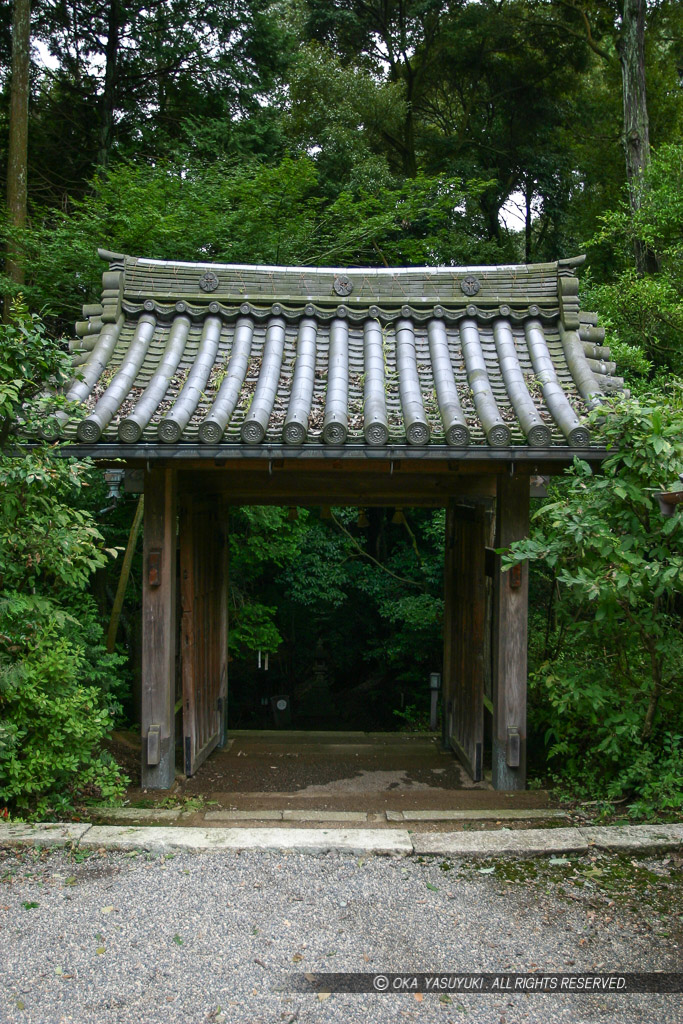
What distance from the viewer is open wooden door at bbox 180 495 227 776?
6.12 m

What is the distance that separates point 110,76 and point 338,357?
34.7 ft

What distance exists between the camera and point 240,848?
167 inches

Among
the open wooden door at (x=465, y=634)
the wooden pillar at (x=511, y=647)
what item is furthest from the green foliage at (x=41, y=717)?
the open wooden door at (x=465, y=634)

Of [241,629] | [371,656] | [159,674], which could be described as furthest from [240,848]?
[371,656]

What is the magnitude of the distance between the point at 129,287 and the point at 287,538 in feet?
14.9

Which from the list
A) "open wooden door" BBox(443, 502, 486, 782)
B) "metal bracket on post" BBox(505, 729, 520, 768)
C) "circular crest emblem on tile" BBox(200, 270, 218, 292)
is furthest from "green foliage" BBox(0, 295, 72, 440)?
"metal bracket on post" BBox(505, 729, 520, 768)

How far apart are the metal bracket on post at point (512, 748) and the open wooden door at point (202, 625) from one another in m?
2.63

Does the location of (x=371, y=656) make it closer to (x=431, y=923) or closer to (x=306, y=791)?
(x=306, y=791)

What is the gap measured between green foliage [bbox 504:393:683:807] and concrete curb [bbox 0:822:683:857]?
0.57 m

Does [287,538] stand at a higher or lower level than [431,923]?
higher

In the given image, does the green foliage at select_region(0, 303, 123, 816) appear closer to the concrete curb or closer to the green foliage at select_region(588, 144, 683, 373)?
the concrete curb

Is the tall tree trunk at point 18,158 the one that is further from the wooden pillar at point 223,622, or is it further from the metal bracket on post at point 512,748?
the metal bracket on post at point 512,748

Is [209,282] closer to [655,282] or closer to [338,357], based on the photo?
[338,357]

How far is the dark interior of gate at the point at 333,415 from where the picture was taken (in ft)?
15.9
